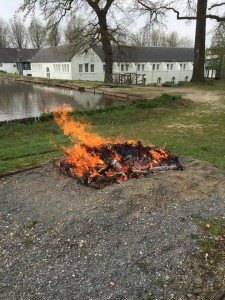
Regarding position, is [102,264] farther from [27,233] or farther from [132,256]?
[27,233]

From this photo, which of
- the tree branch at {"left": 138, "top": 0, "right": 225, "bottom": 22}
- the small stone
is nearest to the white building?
the tree branch at {"left": 138, "top": 0, "right": 225, "bottom": 22}

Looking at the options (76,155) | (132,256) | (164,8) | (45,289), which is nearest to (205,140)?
(76,155)

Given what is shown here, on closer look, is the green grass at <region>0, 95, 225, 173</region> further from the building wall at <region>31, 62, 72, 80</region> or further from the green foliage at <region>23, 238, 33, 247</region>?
the building wall at <region>31, 62, 72, 80</region>

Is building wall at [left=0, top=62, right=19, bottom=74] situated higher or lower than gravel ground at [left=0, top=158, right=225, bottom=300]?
higher

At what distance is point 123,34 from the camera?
→ 108ft

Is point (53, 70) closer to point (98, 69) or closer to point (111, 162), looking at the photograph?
point (98, 69)

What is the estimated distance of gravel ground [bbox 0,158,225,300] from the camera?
3.93 metres

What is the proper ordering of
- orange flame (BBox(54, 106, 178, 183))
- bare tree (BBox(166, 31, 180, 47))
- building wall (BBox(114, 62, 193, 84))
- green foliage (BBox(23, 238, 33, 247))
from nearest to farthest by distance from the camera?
green foliage (BBox(23, 238, 33, 247)) → orange flame (BBox(54, 106, 178, 183)) → building wall (BBox(114, 62, 193, 84)) → bare tree (BBox(166, 31, 180, 47))

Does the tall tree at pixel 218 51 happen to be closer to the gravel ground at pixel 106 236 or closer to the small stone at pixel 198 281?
the gravel ground at pixel 106 236

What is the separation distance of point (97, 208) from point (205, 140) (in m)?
6.93

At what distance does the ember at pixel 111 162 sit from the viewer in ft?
20.9

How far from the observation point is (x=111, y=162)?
6648mm

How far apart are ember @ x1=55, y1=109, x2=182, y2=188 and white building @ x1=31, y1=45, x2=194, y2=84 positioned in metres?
37.5

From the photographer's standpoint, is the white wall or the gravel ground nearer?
the gravel ground
